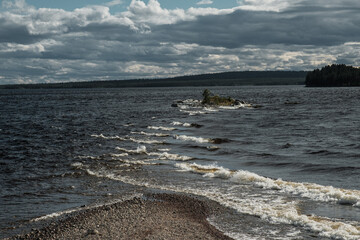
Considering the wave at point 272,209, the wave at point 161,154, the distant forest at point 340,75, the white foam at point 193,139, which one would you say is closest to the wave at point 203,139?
the white foam at point 193,139

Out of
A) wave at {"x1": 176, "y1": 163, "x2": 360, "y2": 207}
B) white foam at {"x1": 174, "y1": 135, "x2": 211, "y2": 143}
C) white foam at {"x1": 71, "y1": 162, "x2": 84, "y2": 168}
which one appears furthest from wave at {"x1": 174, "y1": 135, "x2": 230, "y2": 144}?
white foam at {"x1": 71, "y1": 162, "x2": 84, "y2": 168}

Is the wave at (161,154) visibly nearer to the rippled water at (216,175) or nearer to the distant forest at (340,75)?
the rippled water at (216,175)

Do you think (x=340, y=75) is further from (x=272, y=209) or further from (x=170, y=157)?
(x=272, y=209)

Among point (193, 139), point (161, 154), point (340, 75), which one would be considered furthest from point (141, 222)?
point (340, 75)

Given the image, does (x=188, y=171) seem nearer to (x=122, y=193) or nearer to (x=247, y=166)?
(x=247, y=166)

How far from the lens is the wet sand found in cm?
1211

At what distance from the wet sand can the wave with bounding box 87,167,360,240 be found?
117cm

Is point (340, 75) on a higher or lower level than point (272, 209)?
higher

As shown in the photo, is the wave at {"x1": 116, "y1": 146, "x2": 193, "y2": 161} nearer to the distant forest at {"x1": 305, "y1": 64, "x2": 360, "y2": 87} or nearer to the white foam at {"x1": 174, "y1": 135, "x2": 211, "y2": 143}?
the white foam at {"x1": 174, "y1": 135, "x2": 211, "y2": 143}

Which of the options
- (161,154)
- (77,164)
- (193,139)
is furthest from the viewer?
(193,139)

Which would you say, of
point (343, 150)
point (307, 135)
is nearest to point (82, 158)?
point (343, 150)

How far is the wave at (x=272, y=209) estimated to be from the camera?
12.6 metres

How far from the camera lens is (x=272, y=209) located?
49.7 ft

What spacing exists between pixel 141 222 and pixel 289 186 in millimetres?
8188
